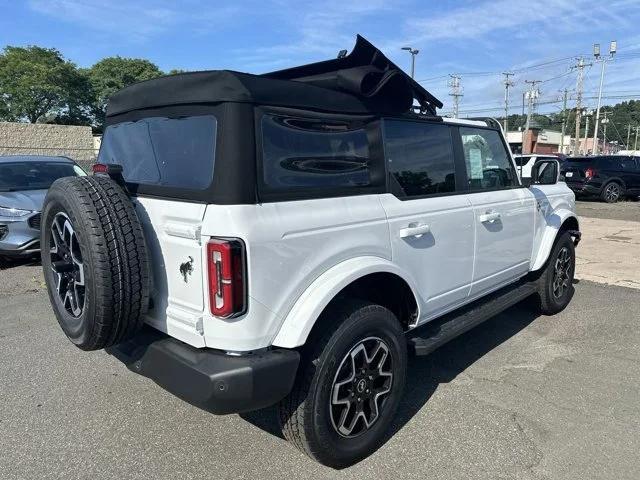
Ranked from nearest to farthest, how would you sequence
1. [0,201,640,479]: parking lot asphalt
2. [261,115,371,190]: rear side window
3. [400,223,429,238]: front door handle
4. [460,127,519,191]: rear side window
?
[261,115,371,190]: rear side window, [0,201,640,479]: parking lot asphalt, [400,223,429,238]: front door handle, [460,127,519,191]: rear side window

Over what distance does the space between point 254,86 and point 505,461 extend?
2.34m

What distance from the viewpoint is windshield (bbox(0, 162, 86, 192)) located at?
763cm

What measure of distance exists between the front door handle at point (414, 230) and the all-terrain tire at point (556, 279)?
7.55ft

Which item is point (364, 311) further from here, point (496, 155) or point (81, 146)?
point (81, 146)

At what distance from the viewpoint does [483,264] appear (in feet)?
12.5

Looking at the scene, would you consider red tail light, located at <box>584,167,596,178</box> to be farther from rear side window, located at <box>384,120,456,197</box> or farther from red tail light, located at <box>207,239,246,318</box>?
red tail light, located at <box>207,239,246,318</box>

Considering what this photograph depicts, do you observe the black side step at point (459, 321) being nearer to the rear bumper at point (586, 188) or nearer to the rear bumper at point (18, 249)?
the rear bumper at point (18, 249)

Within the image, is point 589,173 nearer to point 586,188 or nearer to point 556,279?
point 586,188

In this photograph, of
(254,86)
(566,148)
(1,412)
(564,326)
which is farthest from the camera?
(566,148)

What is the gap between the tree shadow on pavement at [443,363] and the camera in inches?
124

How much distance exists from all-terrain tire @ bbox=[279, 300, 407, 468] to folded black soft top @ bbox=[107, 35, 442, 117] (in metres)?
1.10

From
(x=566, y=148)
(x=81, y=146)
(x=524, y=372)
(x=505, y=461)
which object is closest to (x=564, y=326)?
(x=524, y=372)

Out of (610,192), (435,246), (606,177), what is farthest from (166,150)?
(610,192)

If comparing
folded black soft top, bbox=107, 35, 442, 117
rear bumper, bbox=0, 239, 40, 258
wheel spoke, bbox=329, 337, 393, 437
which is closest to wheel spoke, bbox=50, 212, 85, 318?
folded black soft top, bbox=107, 35, 442, 117
